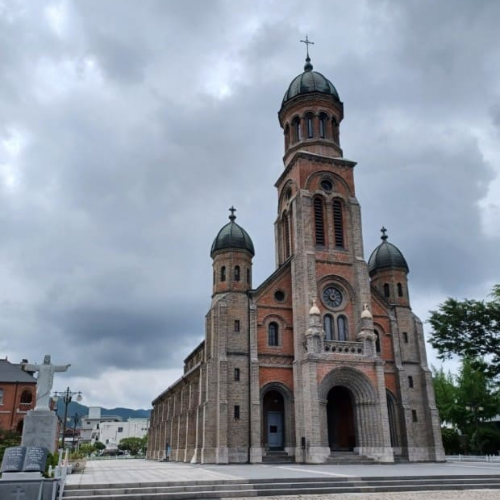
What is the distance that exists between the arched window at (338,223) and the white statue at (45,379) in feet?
77.5

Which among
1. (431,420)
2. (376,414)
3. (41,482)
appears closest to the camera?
(41,482)

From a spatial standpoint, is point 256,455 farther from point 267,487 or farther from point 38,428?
point 38,428

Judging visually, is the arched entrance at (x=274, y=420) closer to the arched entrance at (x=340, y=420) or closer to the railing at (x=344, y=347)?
the arched entrance at (x=340, y=420)

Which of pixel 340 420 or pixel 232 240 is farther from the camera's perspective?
pixel 232 240

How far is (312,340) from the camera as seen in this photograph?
107 feet

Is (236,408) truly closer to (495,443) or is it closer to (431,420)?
(431,420)

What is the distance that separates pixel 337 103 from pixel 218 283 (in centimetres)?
1857

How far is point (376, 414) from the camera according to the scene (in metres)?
32.6

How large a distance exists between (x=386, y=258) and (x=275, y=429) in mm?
16550

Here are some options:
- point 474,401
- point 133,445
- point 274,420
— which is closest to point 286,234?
point 274,420

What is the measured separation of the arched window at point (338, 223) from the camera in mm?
38069

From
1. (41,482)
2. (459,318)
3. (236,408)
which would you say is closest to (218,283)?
(236,408)

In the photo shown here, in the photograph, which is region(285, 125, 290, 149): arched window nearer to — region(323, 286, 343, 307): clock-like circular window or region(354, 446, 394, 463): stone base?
region(323, 286, 343, 307): clock-like circular window

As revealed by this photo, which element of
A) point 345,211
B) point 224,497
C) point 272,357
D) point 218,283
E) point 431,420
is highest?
point 345,211
